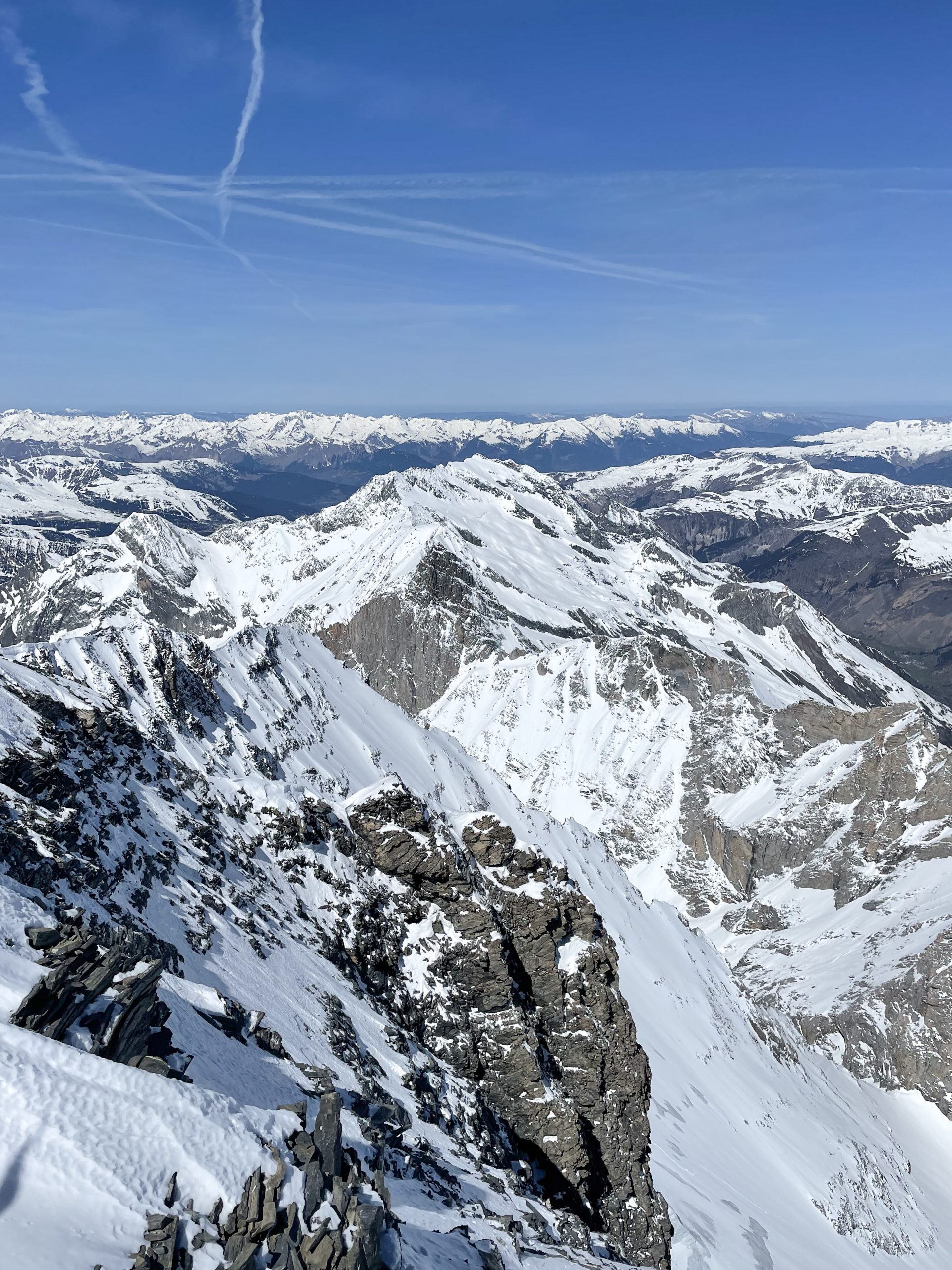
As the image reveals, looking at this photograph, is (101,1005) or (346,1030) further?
(346,1030)

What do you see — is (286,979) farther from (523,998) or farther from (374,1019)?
(523,998)

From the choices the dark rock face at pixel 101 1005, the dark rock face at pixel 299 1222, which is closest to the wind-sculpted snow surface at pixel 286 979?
the dark rock face at pixel 101 1005

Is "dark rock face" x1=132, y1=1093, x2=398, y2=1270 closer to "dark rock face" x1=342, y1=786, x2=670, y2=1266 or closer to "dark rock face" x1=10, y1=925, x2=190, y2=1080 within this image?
"dark rock face" x1=10, y1=925, x2=190, y2=1080

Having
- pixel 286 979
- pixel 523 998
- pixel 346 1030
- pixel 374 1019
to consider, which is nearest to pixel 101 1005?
pixel 286 979

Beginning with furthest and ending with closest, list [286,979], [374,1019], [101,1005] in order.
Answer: [374,1019], [286,979], [101,1005]

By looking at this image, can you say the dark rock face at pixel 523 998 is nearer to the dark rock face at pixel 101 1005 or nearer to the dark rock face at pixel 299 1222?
the dark rock face at pixel 299 1222

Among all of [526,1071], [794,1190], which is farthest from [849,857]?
[526,1071]

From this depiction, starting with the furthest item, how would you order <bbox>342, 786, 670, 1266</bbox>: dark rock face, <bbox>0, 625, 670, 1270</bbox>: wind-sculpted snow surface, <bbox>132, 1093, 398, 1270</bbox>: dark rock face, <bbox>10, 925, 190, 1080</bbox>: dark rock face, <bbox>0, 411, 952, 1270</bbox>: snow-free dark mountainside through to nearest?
<bbox>342, 786, 670, 1266</bbox>: dark rock face → <bbox>10, 925, 190, 1080</bbox>: dark rock face → <bbox>0, 625, 670, 1270</bbox>: wind-sculpted snow surface → <bbox>0, 411, 952, 1270</bbox>: snow-free dark mountainside → <bbox>132, 1093, 398, 1270</bbox>: dark rock face

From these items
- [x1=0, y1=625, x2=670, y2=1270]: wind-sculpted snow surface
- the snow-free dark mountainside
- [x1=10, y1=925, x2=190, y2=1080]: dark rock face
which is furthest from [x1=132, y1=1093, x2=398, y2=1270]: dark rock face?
[x1=10, y1=925, x2=190, y2=1080]: dark rock face
